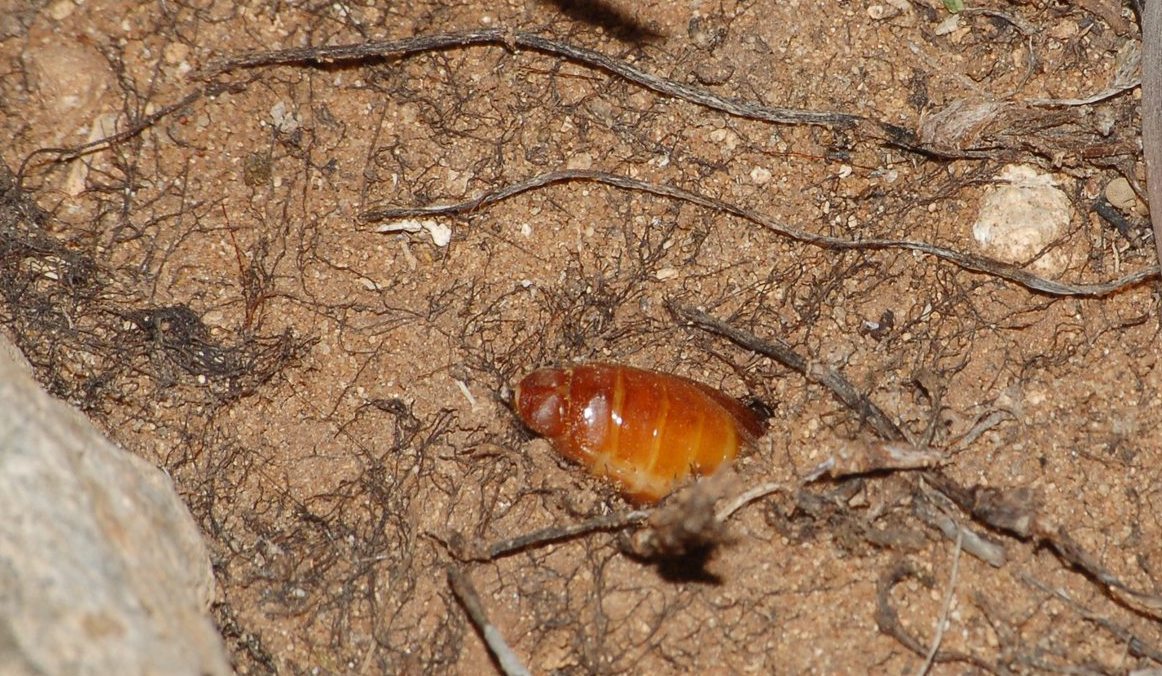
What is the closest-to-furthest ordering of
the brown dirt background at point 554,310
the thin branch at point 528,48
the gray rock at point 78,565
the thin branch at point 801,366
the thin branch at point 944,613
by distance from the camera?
the gray rock at point 78,565 → the thin branch at point 944,613 → the brown dirt background at point 554,310 → the thin branch at point 801,366 → the thin branch at point 528,48

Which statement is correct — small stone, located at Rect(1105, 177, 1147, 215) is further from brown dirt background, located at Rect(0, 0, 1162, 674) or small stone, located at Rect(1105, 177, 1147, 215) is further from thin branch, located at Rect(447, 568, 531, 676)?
thin branch, located at Rect(447, 568, 531, 676)

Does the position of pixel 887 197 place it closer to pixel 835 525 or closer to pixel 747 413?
pixel 747 413

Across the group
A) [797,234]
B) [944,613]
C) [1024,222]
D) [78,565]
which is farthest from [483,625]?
[1024,222]

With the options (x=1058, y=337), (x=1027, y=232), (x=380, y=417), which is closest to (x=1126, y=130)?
(x=1027, y=232)

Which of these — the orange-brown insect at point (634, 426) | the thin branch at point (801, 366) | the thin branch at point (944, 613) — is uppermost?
the thin branch at point (801, 366)

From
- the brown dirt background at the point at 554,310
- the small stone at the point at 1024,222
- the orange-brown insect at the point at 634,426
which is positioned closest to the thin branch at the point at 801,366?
the brown dirt background at the point at 554,310

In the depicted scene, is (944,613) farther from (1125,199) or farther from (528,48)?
(528,48)

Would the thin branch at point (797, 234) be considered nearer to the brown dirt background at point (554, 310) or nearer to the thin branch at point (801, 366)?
the brown dirt background at point (554, 310)

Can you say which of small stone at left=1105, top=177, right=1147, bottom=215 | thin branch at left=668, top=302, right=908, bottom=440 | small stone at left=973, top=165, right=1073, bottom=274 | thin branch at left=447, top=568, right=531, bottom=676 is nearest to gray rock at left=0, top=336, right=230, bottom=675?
thin branch at left=447, top=568, right=531, bottom=676
